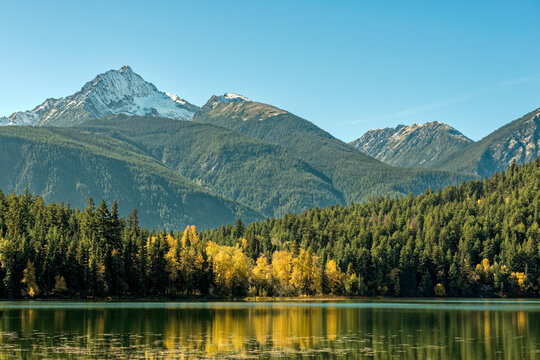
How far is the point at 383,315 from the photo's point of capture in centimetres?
12488

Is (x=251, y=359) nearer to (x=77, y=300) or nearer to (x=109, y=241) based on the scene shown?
(x=77, y=300)

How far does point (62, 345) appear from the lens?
237 feet

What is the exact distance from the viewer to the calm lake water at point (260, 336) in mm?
68875

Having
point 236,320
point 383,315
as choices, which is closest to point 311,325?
point 236,320

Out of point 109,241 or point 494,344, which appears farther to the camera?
point 109,241

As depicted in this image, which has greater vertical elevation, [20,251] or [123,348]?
[20,251]

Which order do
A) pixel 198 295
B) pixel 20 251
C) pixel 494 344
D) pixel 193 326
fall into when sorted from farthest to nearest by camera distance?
pixel 198 295, pixel 20 251, pixel 193 326, pixel 494 344

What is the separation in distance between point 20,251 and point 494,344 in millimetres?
115578

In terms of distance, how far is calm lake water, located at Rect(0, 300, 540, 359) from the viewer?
68875 millimetres

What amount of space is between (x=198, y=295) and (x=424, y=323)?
95.8 meters

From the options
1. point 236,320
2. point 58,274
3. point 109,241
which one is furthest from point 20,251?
point 236,320

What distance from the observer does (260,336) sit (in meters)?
84.8

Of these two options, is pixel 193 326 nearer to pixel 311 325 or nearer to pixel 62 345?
pixel 311 325

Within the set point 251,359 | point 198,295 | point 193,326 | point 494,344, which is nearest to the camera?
point 251,359
